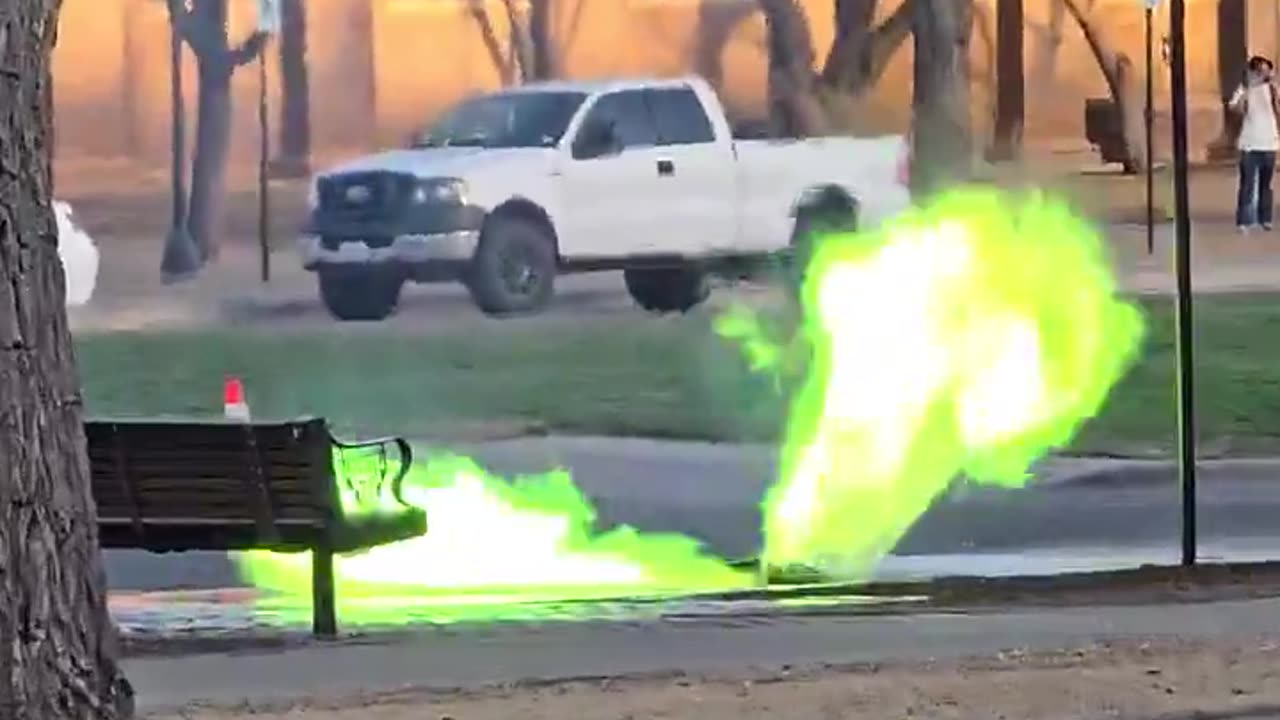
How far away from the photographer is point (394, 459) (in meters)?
13.2

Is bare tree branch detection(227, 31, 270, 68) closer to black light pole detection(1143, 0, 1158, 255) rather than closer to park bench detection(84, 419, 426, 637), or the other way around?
park bench detection(84, 419, 426, 637)

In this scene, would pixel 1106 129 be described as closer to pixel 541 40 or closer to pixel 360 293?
pixel 541 40

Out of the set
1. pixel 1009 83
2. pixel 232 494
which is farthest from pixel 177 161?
pixel 1009 83

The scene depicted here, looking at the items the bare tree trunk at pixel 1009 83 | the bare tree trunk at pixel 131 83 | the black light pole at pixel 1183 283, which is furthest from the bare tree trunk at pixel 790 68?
the bare tree trunk at pixel 131 83

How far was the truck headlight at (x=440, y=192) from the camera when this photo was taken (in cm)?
1356

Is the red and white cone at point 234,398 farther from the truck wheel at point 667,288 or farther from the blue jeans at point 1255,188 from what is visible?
the blue jeans at point 1255,188

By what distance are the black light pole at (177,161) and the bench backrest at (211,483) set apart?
2.66m

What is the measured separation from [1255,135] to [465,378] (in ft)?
13.8

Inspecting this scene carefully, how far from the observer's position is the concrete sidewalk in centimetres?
929

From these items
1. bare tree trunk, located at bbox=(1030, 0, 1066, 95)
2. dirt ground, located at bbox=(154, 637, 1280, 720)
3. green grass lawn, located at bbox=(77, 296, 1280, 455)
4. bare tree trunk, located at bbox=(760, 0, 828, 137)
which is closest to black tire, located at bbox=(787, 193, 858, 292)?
bare tree trunk, located at bbox=(760, 0, 828, 137)

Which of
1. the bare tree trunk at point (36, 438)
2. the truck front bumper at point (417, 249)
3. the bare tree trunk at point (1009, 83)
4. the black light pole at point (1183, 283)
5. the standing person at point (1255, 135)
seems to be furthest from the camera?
the standing person at point (1255, 135)

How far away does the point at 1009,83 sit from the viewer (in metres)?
14.0

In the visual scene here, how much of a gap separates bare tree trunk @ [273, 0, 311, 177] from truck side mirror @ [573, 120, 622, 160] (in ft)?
4.31

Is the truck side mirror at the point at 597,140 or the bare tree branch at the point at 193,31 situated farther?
the truck side mirror at the point at 597,140
